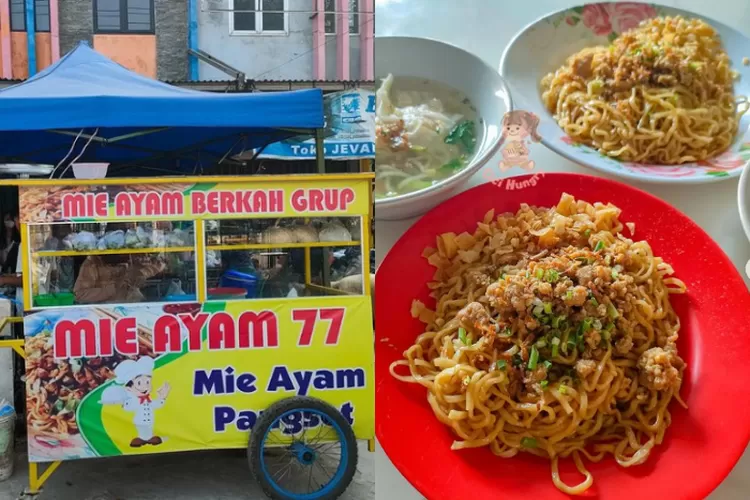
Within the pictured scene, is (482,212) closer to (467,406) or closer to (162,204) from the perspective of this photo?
(467,406)

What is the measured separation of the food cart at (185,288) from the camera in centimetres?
112

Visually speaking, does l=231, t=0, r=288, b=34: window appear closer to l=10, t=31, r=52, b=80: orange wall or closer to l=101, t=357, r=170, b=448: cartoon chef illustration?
l=10, t=31, r=52, b=80: orange wall

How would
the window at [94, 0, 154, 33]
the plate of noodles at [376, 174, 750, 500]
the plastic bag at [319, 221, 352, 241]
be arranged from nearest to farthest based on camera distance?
the plate of noodles at [376, 174, 750, 500], the window at [94, 0, 154, 33], the plastic bag at [319, 221, 352, 241]

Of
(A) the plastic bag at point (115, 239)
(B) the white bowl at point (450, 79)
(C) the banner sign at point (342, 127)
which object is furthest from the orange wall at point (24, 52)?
(B) the white bowl at point (450, 79)

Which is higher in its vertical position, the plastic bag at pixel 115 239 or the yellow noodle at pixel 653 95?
the yellow noodle at pixel 653 95

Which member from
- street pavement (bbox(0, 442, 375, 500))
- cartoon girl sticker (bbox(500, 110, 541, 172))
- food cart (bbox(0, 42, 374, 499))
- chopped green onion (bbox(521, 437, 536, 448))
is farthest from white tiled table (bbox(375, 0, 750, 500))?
street pavement (bbox(0, 442, 375, 500))

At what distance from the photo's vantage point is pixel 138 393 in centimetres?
125

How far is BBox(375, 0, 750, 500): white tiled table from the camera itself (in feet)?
2.53

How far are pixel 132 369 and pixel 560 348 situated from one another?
913mm

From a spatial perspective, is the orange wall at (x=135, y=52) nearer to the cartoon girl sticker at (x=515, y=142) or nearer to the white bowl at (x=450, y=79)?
the white bowl at (x=450, y=79)

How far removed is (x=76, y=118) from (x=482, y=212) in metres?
0.74

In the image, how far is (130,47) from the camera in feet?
3.76

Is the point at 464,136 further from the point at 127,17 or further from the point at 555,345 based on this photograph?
the point at 127,17

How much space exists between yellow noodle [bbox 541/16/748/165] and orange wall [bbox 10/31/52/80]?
94 cm
